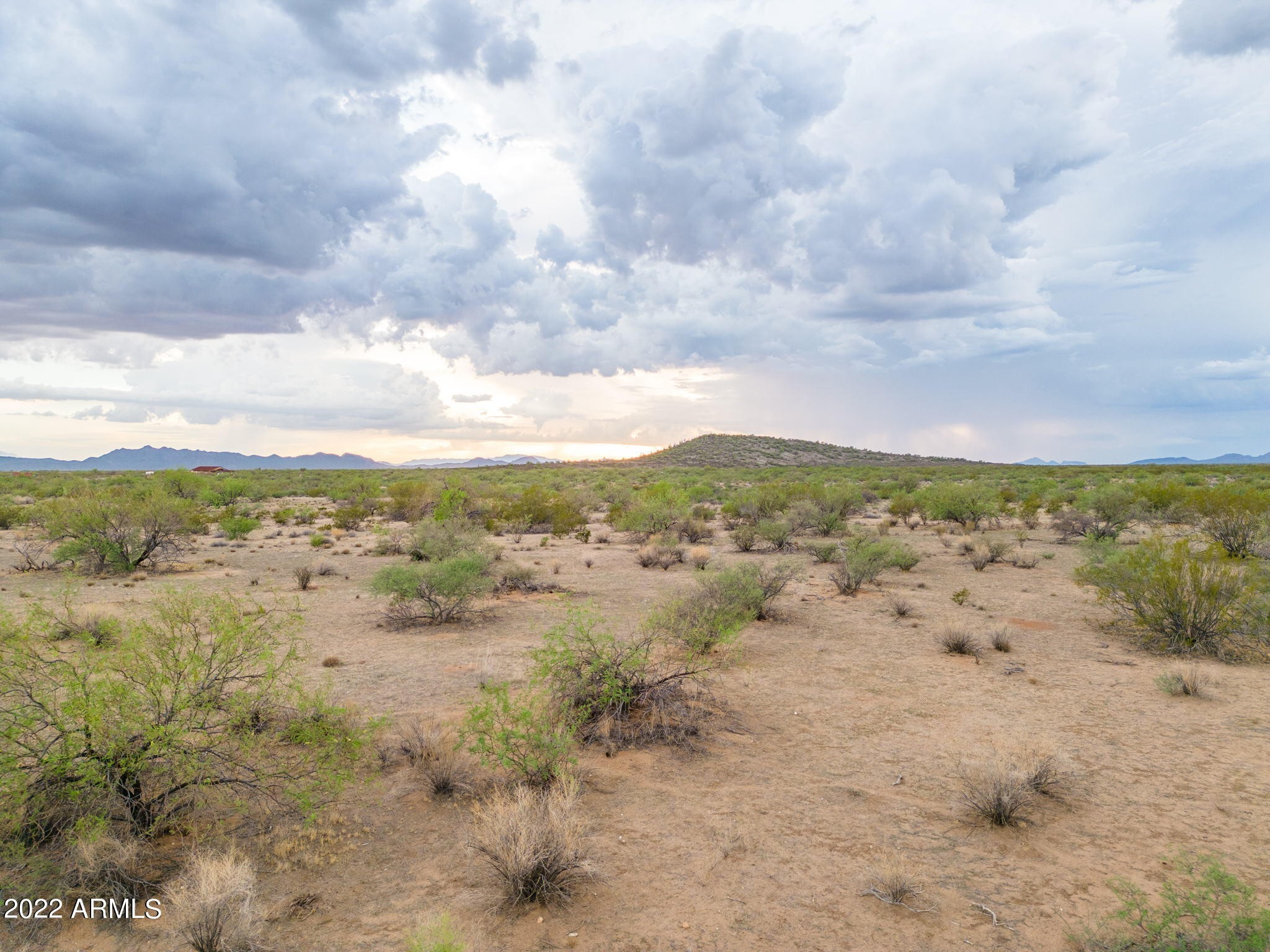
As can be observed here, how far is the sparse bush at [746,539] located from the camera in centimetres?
2400

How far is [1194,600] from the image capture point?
1174cm

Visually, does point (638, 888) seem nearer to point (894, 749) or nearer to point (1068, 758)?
point (894, 749)

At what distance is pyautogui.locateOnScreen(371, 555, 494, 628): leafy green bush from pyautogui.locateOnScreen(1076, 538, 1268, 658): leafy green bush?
13271mm

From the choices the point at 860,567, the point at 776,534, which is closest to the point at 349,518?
the point at 776,534

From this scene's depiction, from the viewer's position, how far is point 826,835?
6.04 meters

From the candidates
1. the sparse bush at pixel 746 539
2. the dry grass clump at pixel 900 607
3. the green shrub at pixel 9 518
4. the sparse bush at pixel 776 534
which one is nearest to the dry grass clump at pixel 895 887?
the dry grass clump at pixel 900 607

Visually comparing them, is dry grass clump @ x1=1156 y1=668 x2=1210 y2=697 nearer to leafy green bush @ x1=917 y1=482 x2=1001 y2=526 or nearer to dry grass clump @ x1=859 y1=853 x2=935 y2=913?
dry grass clump @ x1=859 y1=853 x2=935 y2=913

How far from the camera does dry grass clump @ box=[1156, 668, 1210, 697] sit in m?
9.44

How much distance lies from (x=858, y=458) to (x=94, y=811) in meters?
110

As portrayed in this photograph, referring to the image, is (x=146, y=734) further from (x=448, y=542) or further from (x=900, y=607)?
(x=900, y=607)

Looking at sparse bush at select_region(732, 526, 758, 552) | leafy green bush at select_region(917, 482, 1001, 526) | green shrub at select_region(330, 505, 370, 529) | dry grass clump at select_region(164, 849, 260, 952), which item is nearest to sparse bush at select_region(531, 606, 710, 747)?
dry grass clump at select_region(164, 849, 260, 952)

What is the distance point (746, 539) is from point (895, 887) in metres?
19.1

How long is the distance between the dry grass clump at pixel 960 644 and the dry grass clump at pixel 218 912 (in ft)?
36.5

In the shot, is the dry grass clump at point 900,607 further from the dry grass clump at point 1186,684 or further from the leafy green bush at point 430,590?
the leafy green bush at point 430,590
